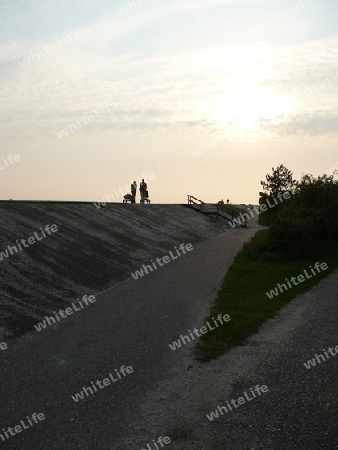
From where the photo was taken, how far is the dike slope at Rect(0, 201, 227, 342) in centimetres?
1673

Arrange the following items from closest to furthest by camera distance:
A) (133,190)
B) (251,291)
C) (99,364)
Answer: (99,364), (251,291), (133,190)

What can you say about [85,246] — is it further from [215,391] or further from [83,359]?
[215,391]

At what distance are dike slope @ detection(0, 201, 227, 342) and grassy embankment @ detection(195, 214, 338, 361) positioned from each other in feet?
19.3

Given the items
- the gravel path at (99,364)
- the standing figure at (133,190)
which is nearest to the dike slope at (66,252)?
the gravel path at (99,364)

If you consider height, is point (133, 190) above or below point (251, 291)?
above

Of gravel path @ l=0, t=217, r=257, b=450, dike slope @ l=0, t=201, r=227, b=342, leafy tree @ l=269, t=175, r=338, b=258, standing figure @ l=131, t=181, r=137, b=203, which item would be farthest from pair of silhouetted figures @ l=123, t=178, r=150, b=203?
gravel path @ l=0, t=217, r=257, b=450

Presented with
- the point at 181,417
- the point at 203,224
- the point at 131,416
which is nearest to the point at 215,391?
the point at 181,417

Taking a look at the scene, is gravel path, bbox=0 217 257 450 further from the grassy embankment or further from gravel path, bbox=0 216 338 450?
the grassy embankment

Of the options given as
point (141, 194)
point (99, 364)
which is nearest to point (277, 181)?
point (141, 194)

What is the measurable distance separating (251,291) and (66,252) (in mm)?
9814

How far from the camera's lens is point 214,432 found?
8.55 meters

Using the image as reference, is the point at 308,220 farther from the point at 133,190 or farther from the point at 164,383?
the point at 133,190

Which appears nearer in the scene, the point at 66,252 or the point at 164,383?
the point at 164,383

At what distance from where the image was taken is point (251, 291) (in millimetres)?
20297
